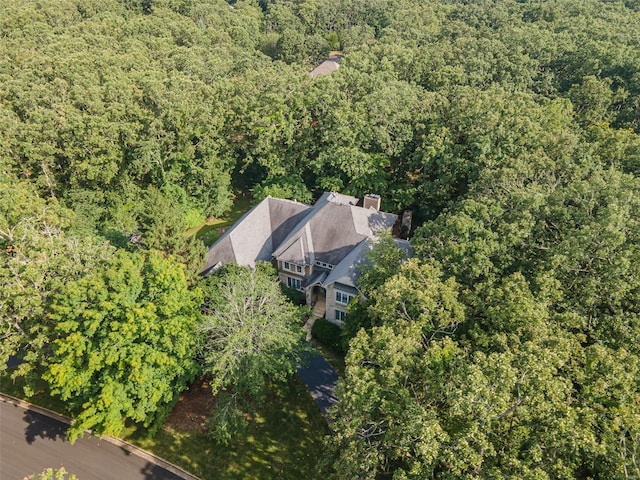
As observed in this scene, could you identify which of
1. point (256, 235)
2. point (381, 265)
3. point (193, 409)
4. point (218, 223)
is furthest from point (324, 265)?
point (218, 223)

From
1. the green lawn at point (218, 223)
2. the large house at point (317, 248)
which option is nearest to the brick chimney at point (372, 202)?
the large house at point (317, 248)

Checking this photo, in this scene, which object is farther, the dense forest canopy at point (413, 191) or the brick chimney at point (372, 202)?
the brick chimney at point (372, 202)

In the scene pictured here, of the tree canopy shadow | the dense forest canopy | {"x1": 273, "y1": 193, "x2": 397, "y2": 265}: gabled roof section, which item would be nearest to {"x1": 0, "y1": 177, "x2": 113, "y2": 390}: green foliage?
the dense forest canopy

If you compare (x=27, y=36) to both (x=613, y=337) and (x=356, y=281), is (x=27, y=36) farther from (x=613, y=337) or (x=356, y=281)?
(x=613, y=337)

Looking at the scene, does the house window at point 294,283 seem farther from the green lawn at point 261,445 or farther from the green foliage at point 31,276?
the green foliage at point 31,276

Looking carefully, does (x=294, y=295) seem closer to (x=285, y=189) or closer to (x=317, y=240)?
(x=317, y=240)

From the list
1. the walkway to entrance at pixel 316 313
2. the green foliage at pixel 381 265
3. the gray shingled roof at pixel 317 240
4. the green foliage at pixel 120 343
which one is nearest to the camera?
the green foliage at pixel 120 343

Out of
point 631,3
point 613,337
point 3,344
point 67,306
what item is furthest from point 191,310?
point 631,3
